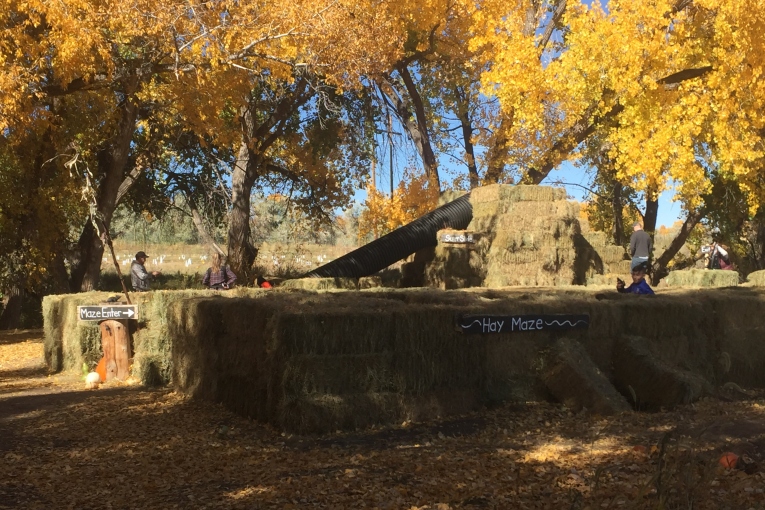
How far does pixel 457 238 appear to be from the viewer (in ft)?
56.6

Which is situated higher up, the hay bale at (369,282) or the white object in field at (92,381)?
the hay bale at (369,282)

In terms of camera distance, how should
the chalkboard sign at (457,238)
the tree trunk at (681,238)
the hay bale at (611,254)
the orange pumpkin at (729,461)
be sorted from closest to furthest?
the orange pumpkin at (729,461)
the chalkboard sign at (457,238)
the hay bale at (611,254)
the tree trunk at (681,238)

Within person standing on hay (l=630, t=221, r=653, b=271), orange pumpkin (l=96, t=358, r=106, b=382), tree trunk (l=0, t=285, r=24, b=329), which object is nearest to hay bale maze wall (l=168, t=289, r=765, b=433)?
orange pumpkin (l=96, t=358, r=106, b=382)

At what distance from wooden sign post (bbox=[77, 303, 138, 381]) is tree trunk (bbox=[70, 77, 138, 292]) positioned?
17.7 ft

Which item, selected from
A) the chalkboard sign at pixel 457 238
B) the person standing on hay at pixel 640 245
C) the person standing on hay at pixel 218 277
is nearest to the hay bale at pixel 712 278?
the person standing on hay at pixel 640 245

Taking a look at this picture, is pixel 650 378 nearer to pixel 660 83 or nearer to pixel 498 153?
pixel 660 83

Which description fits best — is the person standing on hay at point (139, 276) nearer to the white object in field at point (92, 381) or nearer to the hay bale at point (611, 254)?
the white object in field at point (92, 381)

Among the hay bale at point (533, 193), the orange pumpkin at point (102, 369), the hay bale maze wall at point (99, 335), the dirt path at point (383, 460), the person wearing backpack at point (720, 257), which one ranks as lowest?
the dirt path at point (383, 460)

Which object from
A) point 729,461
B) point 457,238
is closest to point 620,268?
point 457,238

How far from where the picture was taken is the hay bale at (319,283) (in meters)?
14.5

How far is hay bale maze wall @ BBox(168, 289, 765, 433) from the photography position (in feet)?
22.8

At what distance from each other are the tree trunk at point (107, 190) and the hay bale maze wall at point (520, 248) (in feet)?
24.5

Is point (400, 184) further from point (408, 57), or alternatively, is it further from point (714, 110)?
point (714, 110)

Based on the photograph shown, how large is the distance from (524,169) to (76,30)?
1530 cm
